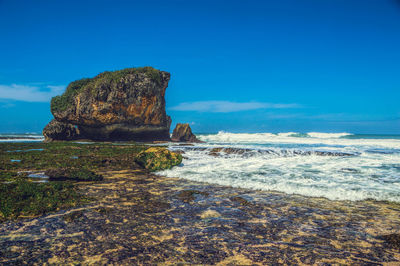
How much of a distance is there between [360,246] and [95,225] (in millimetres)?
3885

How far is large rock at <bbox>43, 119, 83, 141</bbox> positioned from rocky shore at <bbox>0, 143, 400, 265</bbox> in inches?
1017

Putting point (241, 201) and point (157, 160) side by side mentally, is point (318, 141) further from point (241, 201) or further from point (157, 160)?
point (241, 201)

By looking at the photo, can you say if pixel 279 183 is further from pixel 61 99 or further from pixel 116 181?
pixel 61 99

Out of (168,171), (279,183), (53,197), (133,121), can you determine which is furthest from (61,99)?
(279,183)

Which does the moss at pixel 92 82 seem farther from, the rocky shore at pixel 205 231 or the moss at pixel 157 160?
the rocky shore at pixel 205 231

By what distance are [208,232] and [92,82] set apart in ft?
96.1

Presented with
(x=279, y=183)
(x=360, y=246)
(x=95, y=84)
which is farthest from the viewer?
(x=95, y=84)

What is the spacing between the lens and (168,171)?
Result: 931 cm

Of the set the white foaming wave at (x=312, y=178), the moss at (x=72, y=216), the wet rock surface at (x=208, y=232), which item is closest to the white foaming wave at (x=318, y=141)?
the white foaming wave at (x=312, y=178)

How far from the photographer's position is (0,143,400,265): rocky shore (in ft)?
9.17

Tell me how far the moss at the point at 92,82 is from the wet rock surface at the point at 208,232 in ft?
78.6

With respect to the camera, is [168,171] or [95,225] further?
[168,171]

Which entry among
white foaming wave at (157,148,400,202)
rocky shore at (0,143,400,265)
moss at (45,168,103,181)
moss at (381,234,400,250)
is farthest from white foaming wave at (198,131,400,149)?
moss at (45,168,103,181)

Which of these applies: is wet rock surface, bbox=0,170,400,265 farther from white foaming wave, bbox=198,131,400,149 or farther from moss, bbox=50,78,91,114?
moss, bbox=50,78,91,114
